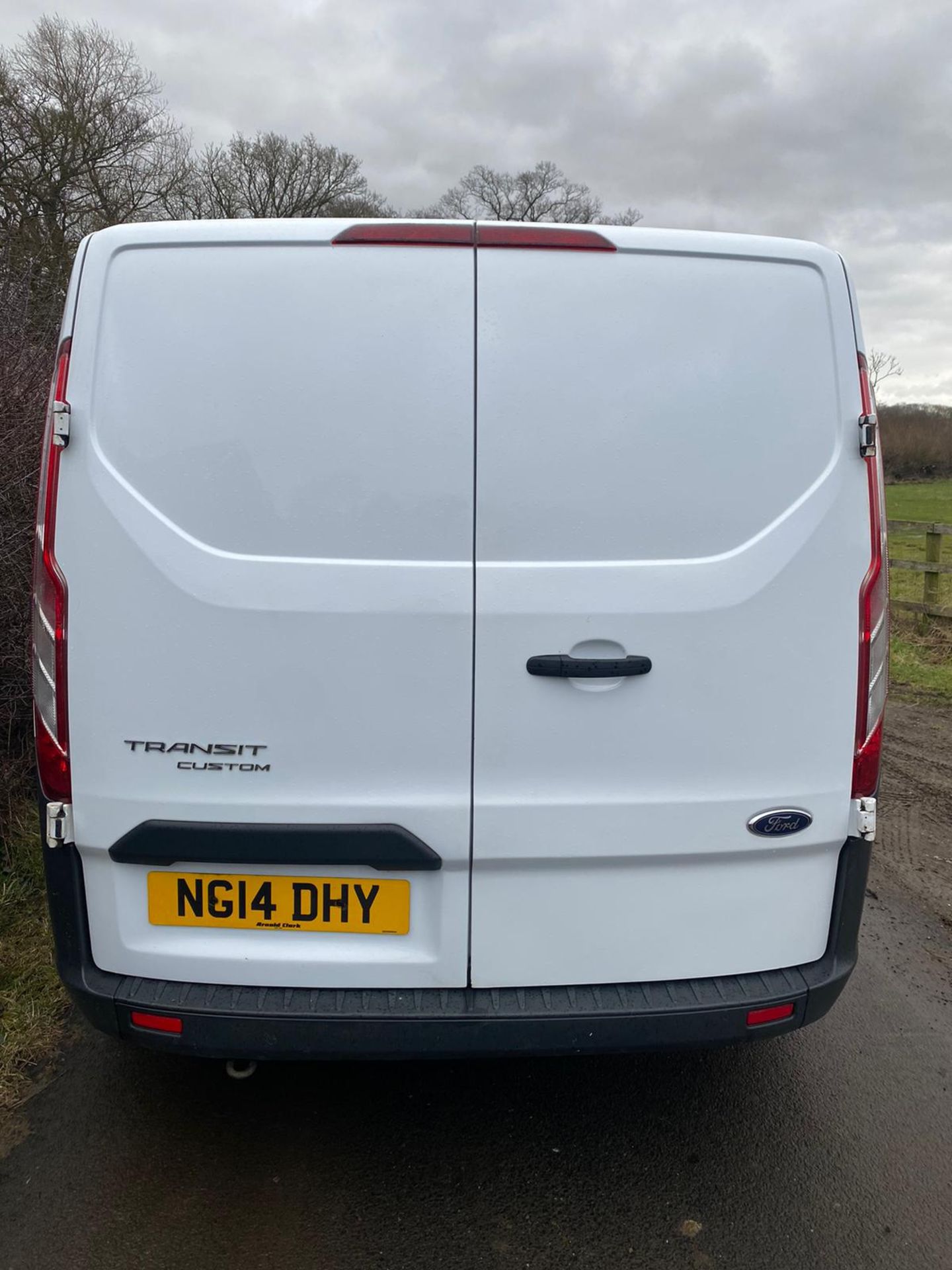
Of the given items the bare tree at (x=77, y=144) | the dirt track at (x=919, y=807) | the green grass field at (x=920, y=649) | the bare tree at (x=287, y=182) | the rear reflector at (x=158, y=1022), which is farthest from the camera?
the bare tree at (x=287, y=182)

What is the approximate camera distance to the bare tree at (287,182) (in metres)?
23.9

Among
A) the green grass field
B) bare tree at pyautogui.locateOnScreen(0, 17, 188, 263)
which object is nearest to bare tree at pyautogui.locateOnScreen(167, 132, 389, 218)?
bare tree at pyautogui.locateOnScreen(0, 17, 188, 263)

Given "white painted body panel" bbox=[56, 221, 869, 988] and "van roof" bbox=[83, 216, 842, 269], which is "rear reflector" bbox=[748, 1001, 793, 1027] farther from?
"van roof" bbox=[83, 216, 842, 269]

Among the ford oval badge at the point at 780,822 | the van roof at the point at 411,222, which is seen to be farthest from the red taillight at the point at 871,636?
the van roof at the point at 411,222

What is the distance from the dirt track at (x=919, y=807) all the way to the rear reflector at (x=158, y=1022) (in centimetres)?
323

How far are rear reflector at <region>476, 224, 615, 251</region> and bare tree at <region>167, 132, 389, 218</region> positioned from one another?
78.0 feet

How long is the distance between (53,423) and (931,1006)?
3301mm

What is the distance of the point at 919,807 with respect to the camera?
207 inches

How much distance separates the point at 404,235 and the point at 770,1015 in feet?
6.35

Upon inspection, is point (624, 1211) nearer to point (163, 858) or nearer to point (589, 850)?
point (589, 850)

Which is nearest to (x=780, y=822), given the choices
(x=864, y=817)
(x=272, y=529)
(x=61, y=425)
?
(x=864, y=817)

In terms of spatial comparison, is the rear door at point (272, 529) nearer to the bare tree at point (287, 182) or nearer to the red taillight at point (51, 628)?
the red taillight at point (51, 628)

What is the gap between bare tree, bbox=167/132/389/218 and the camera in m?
23.9

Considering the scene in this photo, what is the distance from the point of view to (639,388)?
6.56ft
